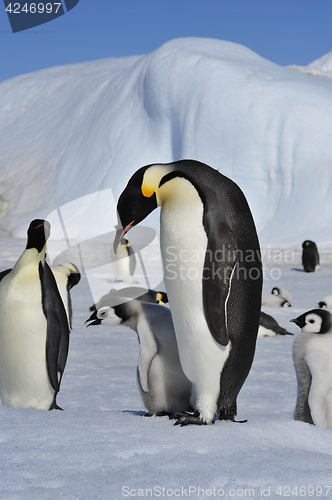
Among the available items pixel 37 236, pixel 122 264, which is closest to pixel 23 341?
pixel 37 236

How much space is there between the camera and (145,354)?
2.13 m

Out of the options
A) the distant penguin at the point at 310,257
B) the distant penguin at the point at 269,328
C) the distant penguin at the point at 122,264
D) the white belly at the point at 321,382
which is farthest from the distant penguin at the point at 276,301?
the distant penguin at the point at 310,257

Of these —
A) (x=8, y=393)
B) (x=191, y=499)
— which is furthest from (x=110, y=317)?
(x=191, y=499)

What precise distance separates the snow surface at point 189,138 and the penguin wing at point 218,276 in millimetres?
12577

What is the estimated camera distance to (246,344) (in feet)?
6.49

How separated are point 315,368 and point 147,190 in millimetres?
1162

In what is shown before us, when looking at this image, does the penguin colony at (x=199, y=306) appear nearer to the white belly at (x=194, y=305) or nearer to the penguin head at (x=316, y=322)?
the white belly at (x=194, y=305)

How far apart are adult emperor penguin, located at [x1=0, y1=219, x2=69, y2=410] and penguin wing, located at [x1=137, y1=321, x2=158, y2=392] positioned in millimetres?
523

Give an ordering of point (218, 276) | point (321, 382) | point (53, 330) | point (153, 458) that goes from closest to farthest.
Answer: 1. point (153, 458)
2. point (218, 276)
3. point (321, 382)
4. point (53, 330)

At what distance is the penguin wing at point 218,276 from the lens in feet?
6.04

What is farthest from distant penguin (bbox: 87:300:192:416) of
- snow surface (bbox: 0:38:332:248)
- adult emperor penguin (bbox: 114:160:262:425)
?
snow surface (bbox: 0:38:332:248)

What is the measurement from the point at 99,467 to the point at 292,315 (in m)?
4.84

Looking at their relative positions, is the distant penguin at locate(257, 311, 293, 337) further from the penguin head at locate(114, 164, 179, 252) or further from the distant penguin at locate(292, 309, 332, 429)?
the penguin head at locate(114, 164, 179, 252)

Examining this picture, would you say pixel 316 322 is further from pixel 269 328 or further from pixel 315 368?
pixel 269 328
